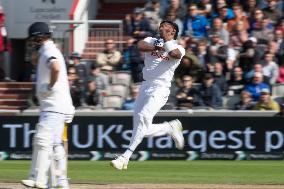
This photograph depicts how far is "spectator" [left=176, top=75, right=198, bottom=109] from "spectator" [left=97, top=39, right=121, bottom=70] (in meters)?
2.05

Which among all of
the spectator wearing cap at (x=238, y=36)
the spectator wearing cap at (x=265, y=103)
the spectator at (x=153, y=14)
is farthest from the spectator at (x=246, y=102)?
the spectator at (x=153, y=14)

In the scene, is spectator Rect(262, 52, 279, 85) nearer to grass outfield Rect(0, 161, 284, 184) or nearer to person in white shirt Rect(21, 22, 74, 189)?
grass outfield Rect(0, 161, 284, 184)

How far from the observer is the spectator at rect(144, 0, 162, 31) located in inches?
828

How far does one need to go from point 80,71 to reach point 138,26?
72.6 inches

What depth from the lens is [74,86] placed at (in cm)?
1997

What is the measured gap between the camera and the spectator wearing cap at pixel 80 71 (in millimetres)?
19828

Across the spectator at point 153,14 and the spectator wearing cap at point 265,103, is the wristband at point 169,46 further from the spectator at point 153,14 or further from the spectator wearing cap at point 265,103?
the spectator at point 153,14

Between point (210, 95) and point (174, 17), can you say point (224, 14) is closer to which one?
point (174, 17)

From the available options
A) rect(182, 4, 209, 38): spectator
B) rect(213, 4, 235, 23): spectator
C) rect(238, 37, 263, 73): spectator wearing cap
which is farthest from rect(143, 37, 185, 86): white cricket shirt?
rect(213, 4, 235, 23): spectator

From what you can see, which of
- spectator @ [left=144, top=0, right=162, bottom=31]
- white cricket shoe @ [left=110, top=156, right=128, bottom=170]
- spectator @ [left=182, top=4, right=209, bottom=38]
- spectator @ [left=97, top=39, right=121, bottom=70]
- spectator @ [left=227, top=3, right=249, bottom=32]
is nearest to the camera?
white cricket shoe @ [left=110, top=156, right=128, bottom=170]

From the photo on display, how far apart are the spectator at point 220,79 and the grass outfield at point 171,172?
2430 millimetres

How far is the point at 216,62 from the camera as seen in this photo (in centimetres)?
1950

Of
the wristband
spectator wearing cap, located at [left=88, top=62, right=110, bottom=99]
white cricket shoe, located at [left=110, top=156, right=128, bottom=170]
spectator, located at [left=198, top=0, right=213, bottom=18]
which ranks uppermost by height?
spectator, located at [left=198, top=0, right=213, bottom=18]

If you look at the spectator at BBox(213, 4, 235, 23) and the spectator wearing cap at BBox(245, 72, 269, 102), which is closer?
the spectator wearing cap at BBox(245, 72, 269, 102)
